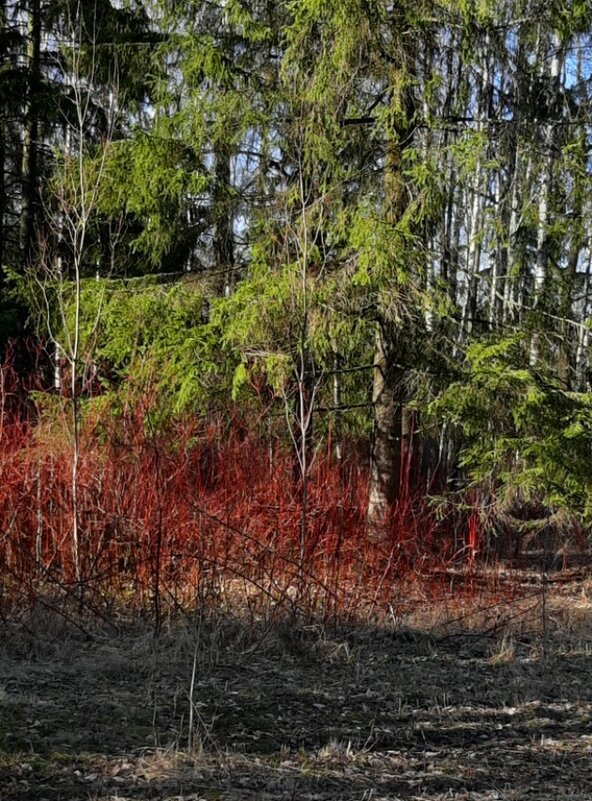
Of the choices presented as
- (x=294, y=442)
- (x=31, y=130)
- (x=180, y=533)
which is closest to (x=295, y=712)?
(x=180, y=533)

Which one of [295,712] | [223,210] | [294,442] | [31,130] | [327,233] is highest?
[31,130]

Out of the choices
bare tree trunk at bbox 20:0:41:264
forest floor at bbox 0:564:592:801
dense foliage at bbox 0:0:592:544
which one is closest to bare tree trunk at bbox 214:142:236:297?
dense foliage at bbox 0:0:592:544

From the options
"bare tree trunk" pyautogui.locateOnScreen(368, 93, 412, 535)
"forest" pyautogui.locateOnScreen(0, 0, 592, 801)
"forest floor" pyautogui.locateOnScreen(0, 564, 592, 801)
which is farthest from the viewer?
"bare tree trunk" pyautogui.locateOnScreen(368, 93, 412, 535)

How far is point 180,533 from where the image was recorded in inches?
243

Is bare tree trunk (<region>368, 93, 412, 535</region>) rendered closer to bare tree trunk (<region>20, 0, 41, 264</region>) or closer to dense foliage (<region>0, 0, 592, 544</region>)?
dense foliage (<region>0, 0, 592, 544</region>)

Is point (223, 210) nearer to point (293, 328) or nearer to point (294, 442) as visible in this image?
point (293, 328)

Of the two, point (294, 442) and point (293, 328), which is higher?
point (293, 328)

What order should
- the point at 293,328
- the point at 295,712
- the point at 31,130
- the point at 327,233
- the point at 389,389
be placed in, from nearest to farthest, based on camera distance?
the point at 295,712
the point at 293,328
the point at 327,233
the point at 389,389
the point at 31,130

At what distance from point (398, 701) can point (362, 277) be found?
4027 millimetres

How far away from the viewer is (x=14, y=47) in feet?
47.6

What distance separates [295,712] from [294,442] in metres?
2.23

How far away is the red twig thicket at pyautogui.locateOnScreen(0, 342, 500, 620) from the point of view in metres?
5.96

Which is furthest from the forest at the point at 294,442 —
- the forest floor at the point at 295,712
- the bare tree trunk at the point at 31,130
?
the bare tree trunk at the point at 31,130

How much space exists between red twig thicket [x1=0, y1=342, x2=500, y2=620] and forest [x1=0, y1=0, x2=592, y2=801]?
41 millimetres
